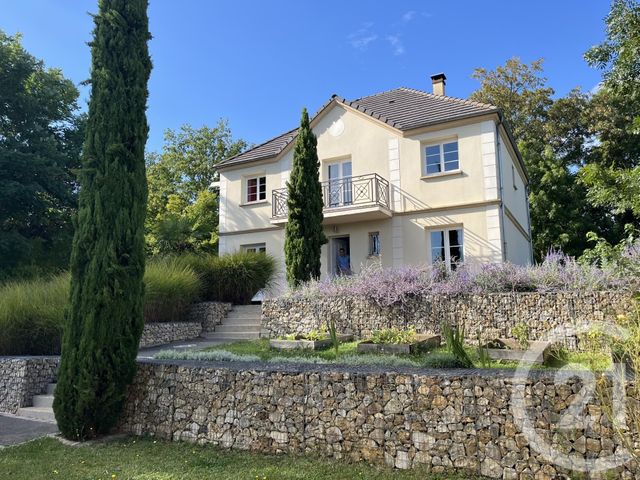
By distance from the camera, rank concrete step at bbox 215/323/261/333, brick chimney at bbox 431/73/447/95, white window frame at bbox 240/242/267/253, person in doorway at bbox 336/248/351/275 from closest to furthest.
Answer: concrete step at bbox 215/323/261/333, person in doorway at bbox 336/248/351/275, white window frame at bbox 240/242/267/253, brick chimney at bbox 431/73/447/95

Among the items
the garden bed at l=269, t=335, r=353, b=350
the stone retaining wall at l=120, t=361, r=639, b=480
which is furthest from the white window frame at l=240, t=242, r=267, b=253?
the stone retaining wall at l=120, t=361, r=639, b=480

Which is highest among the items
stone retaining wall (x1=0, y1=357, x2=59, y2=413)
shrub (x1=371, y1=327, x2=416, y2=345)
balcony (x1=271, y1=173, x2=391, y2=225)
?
balcony (x1=271, y1=173, x2=391, y2=225)

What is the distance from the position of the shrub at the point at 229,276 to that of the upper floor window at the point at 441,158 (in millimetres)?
6787

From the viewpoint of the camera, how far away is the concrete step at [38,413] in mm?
6898

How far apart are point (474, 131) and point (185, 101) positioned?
897 centimetres

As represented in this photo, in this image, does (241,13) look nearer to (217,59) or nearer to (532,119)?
(217,59)

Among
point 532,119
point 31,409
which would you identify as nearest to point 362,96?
point 532,119

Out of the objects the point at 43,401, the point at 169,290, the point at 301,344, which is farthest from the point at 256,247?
the point at 43,401

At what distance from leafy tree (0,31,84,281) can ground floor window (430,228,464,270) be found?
15539 mm

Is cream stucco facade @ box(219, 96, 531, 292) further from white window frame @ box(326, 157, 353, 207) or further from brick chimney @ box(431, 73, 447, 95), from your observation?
brick chimney @ box(431, 73, 447, 95)

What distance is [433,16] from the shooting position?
11648 millimetres

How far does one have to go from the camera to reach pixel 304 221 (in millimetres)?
13070

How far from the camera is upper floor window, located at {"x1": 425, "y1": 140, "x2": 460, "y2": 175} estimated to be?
14906mm

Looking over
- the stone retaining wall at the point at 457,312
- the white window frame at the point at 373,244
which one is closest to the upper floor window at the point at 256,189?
the white window frame at the point at 373,244
